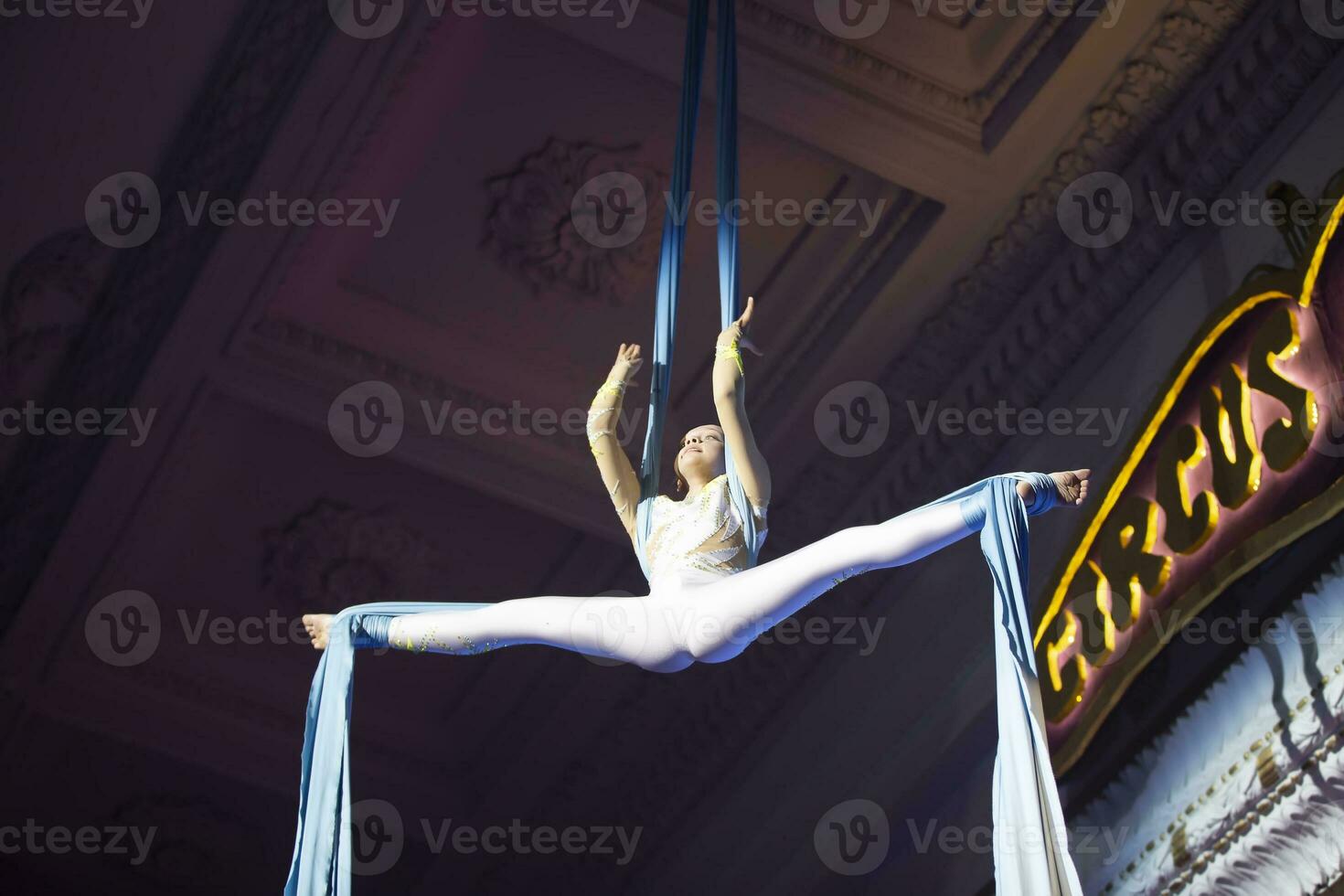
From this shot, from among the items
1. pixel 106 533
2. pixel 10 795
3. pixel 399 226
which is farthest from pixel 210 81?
pixel 10 795

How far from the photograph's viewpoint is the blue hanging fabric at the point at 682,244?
4.40 meters

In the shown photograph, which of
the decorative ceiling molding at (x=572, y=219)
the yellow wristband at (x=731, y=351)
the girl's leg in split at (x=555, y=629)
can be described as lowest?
the girl's leg in split at (x=555, y=629)

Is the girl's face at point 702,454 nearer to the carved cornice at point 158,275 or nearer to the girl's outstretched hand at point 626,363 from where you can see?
the girl's outstretched hand at point 626,363

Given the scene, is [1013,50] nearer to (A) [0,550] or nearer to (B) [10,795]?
(A) [0,550]

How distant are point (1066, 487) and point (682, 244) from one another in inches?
60.8

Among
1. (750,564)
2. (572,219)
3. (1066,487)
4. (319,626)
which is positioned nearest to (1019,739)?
(1066,487)

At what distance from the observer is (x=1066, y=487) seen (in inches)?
143

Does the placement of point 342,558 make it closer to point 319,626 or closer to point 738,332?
point 319,626

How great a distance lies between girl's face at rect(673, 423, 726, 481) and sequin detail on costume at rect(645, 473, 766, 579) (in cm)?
13

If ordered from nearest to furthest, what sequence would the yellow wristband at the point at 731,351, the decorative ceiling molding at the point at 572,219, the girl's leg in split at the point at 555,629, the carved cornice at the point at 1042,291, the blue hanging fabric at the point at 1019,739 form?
the blue hanging fabric at the point at 1019,739 → the girl's leg in split at the point at 555,629 → the yellow wristband at the point at 731,351 → the carved cornice at the point at 1042,291 → the decorative ceiling molding at the point at 572,219

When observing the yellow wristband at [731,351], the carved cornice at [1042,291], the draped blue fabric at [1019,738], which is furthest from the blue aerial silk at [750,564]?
the carved cornice at [1042,291]

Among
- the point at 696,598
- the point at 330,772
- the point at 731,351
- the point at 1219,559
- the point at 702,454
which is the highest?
the point at 1219,559

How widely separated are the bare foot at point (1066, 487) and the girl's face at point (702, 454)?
1086 mm

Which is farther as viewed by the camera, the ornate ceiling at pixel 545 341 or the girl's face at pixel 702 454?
the ornate ceiling at pixel 545 341
